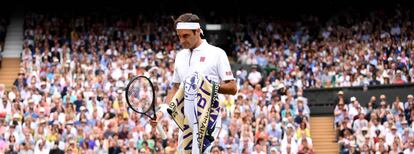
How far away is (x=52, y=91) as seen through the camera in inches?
946

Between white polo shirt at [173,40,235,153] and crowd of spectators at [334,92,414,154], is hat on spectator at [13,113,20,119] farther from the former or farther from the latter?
white polo shirt at [173,40,235,153]

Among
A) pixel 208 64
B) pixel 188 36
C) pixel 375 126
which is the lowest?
pixel 375 126

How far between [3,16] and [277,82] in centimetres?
1265

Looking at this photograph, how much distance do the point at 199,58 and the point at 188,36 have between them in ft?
0.83

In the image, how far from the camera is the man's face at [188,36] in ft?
26.7

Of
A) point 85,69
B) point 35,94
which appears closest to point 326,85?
point 85,69

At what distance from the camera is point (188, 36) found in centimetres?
818

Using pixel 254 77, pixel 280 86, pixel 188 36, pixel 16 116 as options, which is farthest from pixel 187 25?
pixel 254 77

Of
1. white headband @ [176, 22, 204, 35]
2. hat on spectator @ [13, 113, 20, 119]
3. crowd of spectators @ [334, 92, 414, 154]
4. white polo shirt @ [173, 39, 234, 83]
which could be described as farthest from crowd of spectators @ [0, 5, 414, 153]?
white headband @ [176, 22, 204, 35]

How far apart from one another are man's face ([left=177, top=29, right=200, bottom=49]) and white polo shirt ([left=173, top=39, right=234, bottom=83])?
8 centimetres

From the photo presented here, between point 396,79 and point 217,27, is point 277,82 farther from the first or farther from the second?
point 217,27

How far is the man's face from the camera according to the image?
8148 millimetres

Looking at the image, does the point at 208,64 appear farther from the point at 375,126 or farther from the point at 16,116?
the point at 375,126

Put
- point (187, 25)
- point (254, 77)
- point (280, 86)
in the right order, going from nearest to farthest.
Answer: point (187, 25), point (280, 86), point (254, 77)
